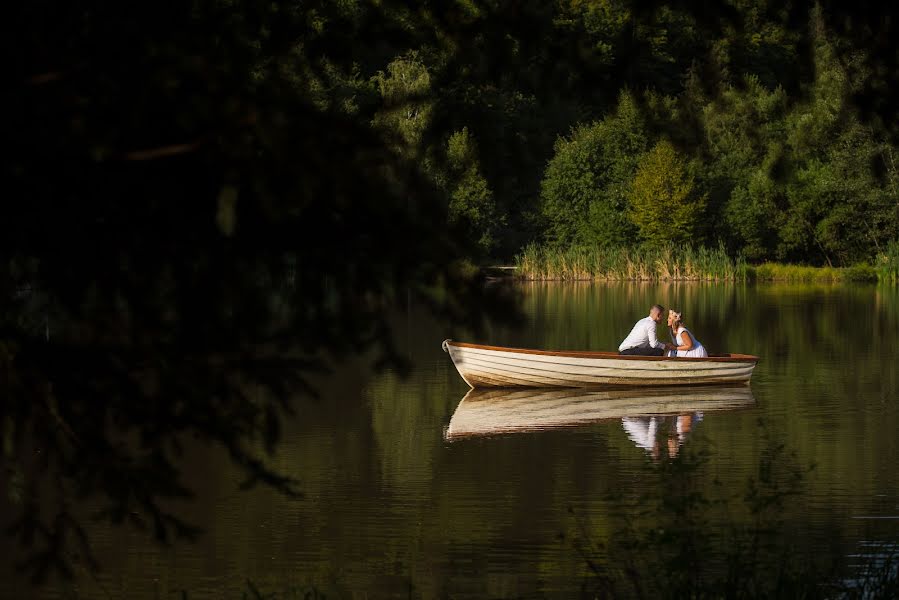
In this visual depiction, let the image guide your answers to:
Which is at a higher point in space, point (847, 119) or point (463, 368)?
point (847, 119)

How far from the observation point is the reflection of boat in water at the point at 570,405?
59.9 ft

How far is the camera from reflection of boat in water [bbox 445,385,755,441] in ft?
59.9

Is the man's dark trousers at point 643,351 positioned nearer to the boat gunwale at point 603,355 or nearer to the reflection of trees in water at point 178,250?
the boat gunwale at point 603,355

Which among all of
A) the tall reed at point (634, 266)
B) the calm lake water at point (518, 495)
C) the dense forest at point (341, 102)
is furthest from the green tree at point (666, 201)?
the dense forest at point (341, 102)

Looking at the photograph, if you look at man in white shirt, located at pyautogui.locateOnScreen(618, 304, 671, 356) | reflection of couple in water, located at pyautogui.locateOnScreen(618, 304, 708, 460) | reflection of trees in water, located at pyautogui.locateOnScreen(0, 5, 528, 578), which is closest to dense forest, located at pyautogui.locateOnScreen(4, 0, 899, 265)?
reflection of trees in water, located at pyautogui.locateOnScreen(0, 5, 528, 578)

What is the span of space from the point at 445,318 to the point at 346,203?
0.77 m

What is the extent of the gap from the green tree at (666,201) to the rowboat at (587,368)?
135ft

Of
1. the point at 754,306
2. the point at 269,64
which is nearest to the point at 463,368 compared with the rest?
the point at 269,64

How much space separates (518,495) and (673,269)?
150ft

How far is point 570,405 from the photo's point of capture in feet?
66.6

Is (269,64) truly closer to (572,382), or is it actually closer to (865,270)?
(572,382)

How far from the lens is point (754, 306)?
41594 millimetres

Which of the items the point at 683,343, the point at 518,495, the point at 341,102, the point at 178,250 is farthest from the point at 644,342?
the point at 178,250

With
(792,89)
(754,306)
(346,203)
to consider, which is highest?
(792,89)
